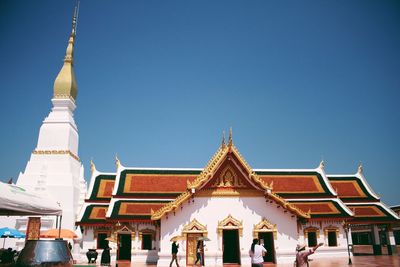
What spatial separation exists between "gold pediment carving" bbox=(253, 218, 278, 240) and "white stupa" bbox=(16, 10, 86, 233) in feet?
64.7

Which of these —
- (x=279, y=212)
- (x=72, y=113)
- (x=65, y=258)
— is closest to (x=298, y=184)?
(x=279, y=212)

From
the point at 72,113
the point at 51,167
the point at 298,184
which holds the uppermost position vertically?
the point at 72,113

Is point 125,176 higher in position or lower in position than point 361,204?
higher

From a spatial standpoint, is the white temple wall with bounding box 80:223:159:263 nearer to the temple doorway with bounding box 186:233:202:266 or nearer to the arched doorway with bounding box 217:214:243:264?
the temple doorway with bounding box 186:233:202:266

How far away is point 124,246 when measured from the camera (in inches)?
923

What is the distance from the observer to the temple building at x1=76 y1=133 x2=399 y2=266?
61.9ft

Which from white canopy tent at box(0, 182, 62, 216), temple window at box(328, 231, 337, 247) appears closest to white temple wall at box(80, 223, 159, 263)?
temple window at box(328, 231, 337, 247)

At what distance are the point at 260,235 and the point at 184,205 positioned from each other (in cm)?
468

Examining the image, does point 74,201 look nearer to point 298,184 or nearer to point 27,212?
point 298,184

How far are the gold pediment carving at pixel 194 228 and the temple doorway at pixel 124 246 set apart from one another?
20.2 ft

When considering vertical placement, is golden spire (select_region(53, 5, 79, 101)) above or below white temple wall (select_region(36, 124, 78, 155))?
above

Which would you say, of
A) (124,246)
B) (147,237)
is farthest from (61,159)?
(147,237)

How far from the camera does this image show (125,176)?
26.8m

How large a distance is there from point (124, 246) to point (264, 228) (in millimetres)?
10025
